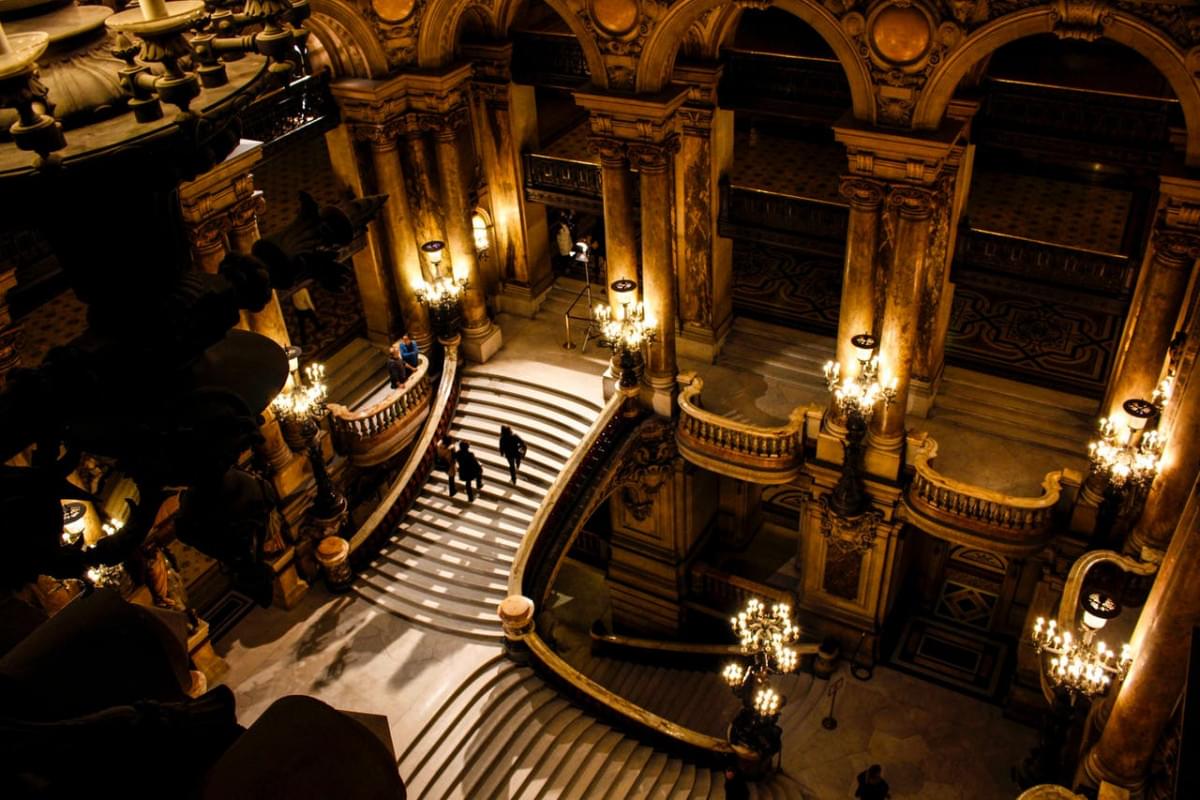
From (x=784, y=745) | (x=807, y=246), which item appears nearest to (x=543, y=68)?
(x=807, y=246)

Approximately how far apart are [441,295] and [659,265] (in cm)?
399

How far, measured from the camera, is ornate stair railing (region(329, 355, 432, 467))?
16938 mm

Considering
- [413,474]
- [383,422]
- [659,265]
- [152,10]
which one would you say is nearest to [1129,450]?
[659,265]

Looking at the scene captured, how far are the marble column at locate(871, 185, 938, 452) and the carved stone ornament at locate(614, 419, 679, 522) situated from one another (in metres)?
3.67

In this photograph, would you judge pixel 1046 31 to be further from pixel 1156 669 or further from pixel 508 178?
pixel 508 178

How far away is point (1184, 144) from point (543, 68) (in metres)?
10.1

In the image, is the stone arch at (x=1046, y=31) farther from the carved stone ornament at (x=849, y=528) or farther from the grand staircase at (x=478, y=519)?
the grand staircase at (x=478, y=519)

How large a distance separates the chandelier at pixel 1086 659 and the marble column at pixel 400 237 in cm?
1127

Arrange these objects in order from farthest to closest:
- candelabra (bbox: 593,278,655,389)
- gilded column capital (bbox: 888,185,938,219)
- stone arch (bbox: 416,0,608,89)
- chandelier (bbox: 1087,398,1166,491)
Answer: candelabra (bbox: 593,278,655,389), stone arch (bbox: 416,0,608,89), gilded column capital (bbox: 888,185,938,219), chandelier (bbox: 1087,398,1166,491)

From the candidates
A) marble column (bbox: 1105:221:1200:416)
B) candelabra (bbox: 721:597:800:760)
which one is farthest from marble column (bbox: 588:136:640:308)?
marble column (bbox: 1105:221:1200:416)

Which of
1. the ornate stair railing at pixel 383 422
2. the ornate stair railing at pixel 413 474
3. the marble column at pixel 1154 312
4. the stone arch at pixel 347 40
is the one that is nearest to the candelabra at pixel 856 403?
the marble column at pixel 1154 312

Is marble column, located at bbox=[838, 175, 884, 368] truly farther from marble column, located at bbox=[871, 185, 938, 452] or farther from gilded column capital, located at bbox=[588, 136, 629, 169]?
gilded column capital, located at bbox=[588, 136, 629, 169]

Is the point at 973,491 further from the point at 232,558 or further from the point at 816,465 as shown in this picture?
the point at 232,558

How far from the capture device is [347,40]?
16.4 meters
